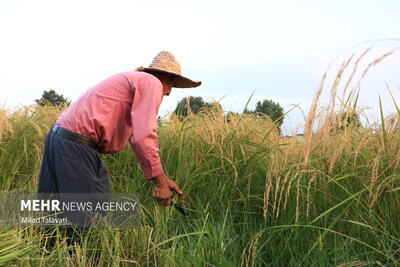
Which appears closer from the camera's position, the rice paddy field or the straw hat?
the rice paddy field

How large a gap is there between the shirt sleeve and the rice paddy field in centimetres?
38

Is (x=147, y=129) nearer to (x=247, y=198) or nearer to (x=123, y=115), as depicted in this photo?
(x=123, y=115)

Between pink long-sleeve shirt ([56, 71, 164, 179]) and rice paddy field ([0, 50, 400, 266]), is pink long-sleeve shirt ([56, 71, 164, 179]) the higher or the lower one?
the higher one

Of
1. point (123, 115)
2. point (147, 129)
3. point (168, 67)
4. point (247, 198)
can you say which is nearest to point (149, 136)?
point (147, 129)

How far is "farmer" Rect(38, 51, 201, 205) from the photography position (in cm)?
267

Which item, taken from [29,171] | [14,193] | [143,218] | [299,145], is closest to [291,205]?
[299,145]

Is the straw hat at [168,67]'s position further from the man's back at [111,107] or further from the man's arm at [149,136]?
the man's arm at [149,136]

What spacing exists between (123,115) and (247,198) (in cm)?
107

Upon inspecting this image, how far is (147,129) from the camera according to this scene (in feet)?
8.58

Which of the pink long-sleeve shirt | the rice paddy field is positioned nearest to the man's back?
the pink long-sleeve shirt

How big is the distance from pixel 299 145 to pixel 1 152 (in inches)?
113

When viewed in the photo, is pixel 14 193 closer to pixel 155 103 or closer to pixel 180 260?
pixel 155 103

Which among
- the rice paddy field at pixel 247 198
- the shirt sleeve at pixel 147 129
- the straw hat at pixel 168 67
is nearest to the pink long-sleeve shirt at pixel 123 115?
the shirt sleeve at pixel 147 129

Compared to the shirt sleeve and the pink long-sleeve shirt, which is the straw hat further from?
the shirt sleeve
